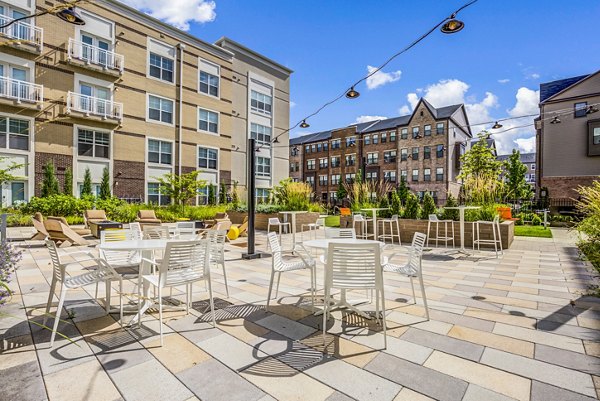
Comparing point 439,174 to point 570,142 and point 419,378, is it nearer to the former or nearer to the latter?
point 570,142

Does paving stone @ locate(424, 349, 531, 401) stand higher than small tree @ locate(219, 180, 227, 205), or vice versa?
small tree @ locate(219, 180, 227, 205)

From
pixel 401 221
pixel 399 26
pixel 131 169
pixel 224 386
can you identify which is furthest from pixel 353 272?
pixel 131 169

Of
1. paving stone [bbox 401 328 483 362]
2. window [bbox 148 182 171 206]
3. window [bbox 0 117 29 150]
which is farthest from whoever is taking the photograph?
window [bbox 148 182 171 206]

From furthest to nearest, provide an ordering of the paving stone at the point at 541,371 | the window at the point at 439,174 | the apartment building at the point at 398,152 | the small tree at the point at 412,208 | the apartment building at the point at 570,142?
the apartment building at the point at 398,152 < the window at the point at 439,174 < the apartment building at the point at 570,142 < the small tree at the point at 412,208 < the paving stone at the point at 541,371

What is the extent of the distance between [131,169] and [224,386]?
1716 cm

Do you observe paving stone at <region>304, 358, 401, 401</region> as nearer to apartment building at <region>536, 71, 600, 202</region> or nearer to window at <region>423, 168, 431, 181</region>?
apartment building at <region>536, 71, 600, 202</region>

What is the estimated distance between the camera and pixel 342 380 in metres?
2.12

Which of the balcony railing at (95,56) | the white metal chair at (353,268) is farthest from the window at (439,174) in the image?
the white metal chair at (353,268)

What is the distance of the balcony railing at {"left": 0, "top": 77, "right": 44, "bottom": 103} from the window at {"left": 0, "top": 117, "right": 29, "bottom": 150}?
3.21ft

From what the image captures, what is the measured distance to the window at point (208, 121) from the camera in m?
19.7

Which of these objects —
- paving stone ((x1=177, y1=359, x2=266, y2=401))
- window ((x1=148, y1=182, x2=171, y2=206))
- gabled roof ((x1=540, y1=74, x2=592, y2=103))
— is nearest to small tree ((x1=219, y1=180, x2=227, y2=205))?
window ((x1=148, y1=182, x2=171, y2=206))

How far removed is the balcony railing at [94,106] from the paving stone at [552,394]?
58.8 ft

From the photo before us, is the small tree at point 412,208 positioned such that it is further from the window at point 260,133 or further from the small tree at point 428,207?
the window at point 260,133

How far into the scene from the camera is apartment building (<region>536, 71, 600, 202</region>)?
2109 cm
